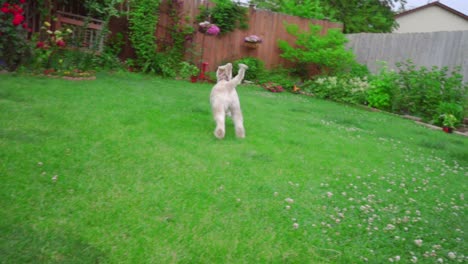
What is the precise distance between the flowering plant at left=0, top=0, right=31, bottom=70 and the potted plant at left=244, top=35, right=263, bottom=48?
21.5 feet

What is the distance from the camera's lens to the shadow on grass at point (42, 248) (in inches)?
68.6

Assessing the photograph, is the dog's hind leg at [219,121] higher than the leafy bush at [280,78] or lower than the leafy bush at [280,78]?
lower

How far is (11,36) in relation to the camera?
6.56 meters

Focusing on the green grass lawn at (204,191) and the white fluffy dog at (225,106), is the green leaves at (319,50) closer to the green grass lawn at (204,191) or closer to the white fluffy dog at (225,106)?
the green grass lawn at (204,191)

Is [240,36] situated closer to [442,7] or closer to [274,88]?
[274,88]

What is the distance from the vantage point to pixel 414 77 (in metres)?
8.52

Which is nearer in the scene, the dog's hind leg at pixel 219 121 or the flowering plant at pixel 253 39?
the dog's hind leg at pixel 219 121

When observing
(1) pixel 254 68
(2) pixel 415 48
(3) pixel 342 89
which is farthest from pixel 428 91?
(1) pixel 254 68

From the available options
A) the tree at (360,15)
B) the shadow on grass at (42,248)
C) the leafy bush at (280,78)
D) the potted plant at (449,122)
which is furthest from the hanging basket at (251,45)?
the shadow on grass at (42,248)

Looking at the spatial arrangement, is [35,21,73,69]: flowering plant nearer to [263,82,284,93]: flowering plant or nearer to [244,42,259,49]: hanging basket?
[263,82,284,93]: flowering plant

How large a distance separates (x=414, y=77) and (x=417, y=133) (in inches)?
106

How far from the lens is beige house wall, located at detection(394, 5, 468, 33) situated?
21.6m

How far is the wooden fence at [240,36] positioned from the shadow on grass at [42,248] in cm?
916

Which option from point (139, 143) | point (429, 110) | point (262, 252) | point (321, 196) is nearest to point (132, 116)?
→ point (139, 143)
